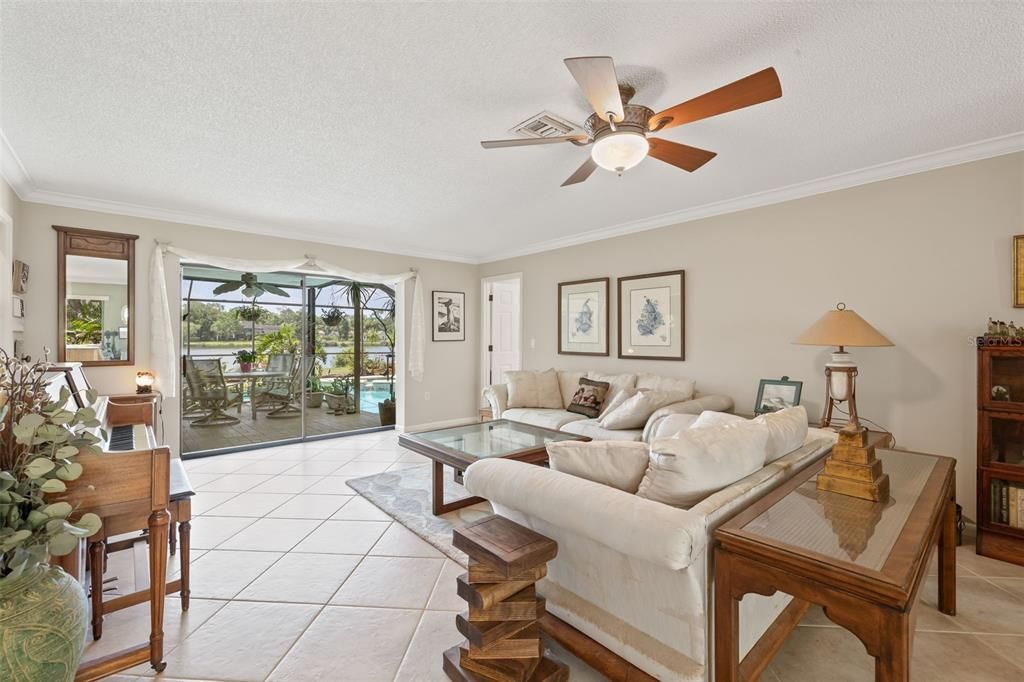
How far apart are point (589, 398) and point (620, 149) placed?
2854 millimetres

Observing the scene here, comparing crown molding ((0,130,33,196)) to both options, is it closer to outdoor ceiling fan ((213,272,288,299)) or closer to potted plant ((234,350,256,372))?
outdoor ceiling fan ((213,272,288,299))

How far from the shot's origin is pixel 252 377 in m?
5.21

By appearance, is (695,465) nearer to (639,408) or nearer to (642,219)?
(639,408)

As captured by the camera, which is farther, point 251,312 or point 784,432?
Result: point 251,312

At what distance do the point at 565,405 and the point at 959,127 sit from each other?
3.73 metres

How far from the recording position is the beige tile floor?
1.75m

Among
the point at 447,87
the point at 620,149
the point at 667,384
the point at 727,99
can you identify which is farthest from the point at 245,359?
the point at 727,99

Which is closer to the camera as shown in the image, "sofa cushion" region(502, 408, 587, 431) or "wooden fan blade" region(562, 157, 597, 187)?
"wooden fan blade" region(562, 157, 597, 187)

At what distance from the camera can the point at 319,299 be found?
559 cm

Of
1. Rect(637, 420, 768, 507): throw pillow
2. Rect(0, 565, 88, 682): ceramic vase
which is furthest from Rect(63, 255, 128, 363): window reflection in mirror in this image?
Rect(637, 420, 768, 507): throw pillow

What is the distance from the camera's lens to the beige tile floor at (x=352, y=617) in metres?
1.75

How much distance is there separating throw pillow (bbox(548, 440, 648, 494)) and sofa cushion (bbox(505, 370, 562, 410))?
3.19 m

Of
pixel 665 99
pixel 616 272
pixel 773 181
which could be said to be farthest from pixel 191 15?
pixel 616 272

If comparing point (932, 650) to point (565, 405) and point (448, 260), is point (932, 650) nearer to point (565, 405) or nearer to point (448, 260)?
point (565, 405)
